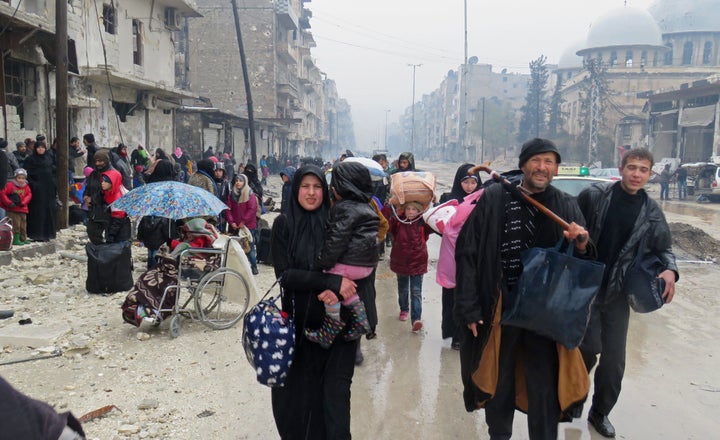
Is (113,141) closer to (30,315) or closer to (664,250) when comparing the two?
(30,315)

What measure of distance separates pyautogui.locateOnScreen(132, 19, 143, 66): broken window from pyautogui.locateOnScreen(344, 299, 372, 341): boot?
64.1 ft

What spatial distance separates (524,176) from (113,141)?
1743cm

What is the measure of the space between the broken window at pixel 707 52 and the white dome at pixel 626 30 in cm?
576

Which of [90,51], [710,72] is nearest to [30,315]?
[90,51]

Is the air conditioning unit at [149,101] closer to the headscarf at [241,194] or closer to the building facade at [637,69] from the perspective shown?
the headscarf at [241,194]

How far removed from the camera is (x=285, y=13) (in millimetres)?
39312

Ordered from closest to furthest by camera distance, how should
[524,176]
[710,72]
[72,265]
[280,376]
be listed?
[280,376] → [524,176] → [72,265] → [710,72]

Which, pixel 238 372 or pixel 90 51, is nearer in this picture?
pixel 238 372

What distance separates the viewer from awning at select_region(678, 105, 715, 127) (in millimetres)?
32969

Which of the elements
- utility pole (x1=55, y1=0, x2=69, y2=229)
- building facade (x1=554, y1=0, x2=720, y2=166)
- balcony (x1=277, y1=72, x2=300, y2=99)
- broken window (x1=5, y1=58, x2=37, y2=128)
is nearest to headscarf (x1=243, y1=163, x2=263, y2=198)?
utility pole (x1=55, y1=0, x2=69, y2=229)

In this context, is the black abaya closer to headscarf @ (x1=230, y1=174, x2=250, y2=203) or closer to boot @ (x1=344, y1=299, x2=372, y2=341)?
headscarf @ (x1=230, y1=174, x2=250, y2=203)

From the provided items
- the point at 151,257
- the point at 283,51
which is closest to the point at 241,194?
the point at 151,257

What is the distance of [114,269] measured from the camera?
698 centimetres

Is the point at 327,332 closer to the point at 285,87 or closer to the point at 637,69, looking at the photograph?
the point at 285,87
